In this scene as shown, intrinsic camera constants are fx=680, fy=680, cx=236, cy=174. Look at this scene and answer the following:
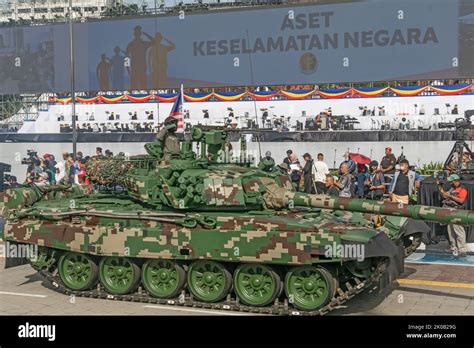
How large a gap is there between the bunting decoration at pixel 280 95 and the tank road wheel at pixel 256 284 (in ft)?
94.6

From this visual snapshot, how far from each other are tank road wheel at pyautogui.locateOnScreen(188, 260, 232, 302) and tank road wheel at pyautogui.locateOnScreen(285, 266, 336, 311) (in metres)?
1.18

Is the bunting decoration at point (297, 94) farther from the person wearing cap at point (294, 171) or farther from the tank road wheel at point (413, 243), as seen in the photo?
the tank road wheel at point (413, 243)

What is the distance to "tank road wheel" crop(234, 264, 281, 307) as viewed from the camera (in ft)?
39.4

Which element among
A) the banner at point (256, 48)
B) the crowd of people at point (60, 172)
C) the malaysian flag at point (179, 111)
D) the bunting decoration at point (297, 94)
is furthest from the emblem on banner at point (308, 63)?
the crowd of people at point (60, 172)

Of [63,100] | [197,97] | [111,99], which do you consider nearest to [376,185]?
[197,97]

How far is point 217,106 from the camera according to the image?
46.9 m

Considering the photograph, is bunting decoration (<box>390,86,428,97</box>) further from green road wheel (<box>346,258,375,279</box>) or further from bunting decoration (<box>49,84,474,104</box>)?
green road wheel (<box>346,258,375,279</box>)

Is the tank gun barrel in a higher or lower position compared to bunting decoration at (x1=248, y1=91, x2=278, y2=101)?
lower

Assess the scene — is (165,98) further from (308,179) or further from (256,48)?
(308,179)

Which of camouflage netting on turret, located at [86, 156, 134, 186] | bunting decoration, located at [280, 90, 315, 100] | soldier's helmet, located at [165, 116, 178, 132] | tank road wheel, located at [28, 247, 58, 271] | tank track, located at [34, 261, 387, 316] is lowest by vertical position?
tank track, located at [34, 261, 387, 316]

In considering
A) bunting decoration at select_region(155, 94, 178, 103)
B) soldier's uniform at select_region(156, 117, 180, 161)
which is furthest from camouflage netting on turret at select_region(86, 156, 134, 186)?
bunting decoration at select_region(155, 94, 178, 103)

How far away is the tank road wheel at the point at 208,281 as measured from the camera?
12.4m

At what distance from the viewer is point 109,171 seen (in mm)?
14516
